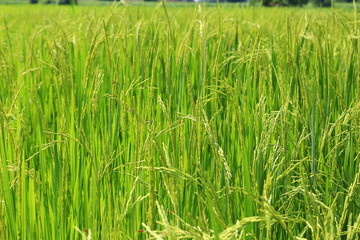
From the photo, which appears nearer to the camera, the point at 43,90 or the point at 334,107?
the point at 334,107

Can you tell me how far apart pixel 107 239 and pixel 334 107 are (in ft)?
3.09

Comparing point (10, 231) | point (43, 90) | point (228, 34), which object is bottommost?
point (10, 231)

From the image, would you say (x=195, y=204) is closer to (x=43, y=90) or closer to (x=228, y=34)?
(x=43, y=90)

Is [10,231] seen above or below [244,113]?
below

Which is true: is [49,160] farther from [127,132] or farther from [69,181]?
[127,132]

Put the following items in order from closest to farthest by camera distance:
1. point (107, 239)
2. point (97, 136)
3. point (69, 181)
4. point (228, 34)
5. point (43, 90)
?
point (107, 239) < point (69, 181) < point (97, 136) < point (43, 90) < point (228, 34)

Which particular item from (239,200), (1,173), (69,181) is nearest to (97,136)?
(69,181)

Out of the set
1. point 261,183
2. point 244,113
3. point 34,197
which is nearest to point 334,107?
point 244,113

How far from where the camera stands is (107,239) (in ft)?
2.63

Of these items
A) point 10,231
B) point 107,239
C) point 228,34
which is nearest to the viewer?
point 107,239

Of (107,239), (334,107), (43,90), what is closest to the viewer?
(107,239)

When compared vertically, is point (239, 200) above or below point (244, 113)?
below

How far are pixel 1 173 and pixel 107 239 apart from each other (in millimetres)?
358

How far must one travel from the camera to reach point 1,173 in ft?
3.40
